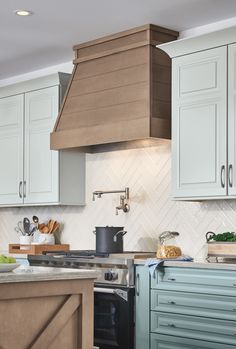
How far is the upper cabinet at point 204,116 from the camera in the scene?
4.76 meters

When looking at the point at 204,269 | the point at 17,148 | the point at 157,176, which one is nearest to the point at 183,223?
the point at 157,176

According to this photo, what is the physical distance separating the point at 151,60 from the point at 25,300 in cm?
256

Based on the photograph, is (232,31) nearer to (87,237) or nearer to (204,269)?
(204,269)

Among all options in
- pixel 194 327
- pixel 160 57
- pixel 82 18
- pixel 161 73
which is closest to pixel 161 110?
pixel 161 73

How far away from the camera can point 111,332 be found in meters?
5.21

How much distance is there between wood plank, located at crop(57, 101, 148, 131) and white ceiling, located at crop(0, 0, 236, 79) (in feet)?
2.00

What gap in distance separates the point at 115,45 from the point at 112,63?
0.49 feet

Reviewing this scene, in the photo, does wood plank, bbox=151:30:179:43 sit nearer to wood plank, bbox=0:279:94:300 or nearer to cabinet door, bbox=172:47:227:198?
cabinet door, bbox=172:47:227:198

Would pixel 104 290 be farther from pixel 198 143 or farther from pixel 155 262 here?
pixel 198 143

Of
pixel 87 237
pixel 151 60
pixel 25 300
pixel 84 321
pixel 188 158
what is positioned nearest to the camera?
pixel 25 300

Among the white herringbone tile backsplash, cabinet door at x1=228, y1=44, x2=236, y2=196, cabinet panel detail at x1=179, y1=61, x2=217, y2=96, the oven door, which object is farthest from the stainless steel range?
cabinet panel detail at x1=179, y1=61, x2=217, y2=96

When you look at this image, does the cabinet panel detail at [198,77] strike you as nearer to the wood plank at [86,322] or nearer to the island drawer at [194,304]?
the island drawer at [194,304]

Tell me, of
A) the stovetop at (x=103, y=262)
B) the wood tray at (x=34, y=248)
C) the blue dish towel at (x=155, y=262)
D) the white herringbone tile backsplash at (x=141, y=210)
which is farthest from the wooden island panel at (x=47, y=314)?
the wood tray at (x=34, y=248)

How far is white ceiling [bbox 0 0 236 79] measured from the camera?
194 inches
